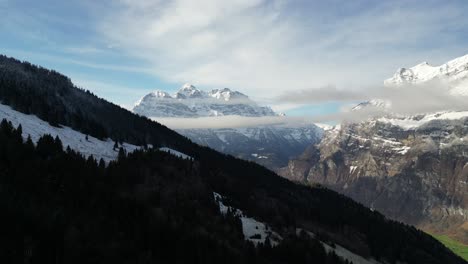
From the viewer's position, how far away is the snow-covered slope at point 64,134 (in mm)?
117688

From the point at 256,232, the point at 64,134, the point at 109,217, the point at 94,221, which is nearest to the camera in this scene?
the point at 94,221

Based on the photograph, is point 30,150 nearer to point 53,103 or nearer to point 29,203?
point 29,203

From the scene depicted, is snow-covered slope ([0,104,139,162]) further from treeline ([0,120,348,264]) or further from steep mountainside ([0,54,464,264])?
treeline ([0,120,348,264])

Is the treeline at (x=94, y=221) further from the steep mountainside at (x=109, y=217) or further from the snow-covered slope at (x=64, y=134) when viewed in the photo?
the snow-covered slope at (x=64, y=134)

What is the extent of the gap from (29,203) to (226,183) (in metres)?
141

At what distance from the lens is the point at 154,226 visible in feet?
207

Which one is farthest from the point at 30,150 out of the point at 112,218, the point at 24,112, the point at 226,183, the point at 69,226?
the point at 226,183

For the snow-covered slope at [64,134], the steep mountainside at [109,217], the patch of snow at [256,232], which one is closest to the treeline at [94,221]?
the steep mountainside at [109,217]

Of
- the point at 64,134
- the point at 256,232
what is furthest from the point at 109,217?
the point at 64,134

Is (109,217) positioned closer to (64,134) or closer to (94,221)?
(94,221)

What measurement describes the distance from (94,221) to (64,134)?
91927mm

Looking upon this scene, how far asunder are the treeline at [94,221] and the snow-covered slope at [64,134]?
60.9 feet

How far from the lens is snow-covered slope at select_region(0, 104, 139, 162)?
386 ft

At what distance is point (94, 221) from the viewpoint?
51344 millimetres
